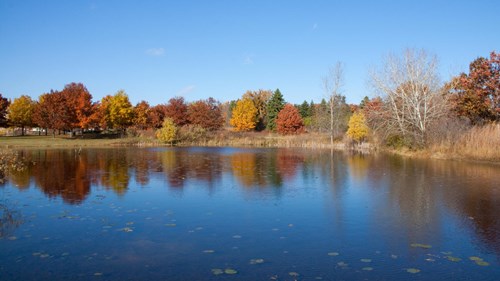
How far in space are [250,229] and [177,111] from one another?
5525 centimetres

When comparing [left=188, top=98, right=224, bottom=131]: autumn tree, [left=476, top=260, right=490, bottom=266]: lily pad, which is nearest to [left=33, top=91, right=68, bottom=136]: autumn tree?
[left=188, top=98, right=224, bottom=131]: autumn tree

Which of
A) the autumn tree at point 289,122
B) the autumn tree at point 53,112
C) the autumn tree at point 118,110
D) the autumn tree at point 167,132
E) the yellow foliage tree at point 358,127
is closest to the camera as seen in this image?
the yellow foliage tree at point 358,127

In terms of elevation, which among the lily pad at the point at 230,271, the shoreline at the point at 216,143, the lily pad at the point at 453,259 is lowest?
the lily pad at the point at 453,259

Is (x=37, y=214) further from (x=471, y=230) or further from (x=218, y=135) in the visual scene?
(x=218, y=135)

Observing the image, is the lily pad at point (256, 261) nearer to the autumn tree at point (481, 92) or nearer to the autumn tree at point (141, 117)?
the autumn tree at point (481, 92)

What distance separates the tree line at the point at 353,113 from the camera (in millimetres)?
28266

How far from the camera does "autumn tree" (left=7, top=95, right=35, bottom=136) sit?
6128 centimetres

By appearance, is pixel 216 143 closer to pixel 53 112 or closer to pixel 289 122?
pixel 289 122

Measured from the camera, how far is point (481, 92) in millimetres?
26859

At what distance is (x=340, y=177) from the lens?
17.7 meters

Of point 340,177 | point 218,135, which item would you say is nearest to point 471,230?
point 340,177

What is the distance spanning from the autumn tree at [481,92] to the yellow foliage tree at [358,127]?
12.8 m

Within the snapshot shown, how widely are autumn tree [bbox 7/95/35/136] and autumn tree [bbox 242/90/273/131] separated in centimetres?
3642

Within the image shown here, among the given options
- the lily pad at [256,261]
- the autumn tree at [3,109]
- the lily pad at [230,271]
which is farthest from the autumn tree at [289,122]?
the lily pad at [230,271]
